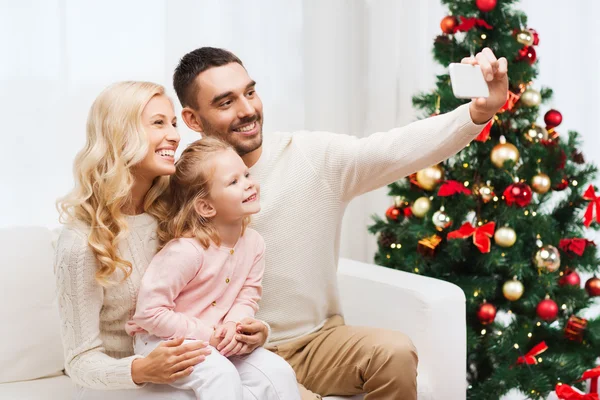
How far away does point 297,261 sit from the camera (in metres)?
2.00

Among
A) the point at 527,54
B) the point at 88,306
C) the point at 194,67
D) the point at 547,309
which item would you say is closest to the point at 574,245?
the point at 547,309

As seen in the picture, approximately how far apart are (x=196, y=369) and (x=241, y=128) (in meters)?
0.71

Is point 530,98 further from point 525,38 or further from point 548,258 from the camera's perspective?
point 548,258

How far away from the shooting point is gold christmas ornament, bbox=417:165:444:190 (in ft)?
8.43

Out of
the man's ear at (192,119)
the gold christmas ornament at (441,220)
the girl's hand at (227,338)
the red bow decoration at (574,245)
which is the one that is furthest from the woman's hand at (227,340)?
the red bow decoration at (574,245)

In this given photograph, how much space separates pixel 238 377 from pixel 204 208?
40 centimetres

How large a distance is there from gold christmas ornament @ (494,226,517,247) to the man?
2.12 ft

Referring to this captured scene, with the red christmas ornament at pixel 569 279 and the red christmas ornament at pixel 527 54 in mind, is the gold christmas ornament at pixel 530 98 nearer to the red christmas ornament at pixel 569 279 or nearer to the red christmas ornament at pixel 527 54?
the red christmas ornament at pixel 527 54

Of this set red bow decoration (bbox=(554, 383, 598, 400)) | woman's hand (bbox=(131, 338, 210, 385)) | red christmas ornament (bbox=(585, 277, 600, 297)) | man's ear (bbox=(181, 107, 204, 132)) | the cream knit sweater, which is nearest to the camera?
woman's hand (bbox=(131, 338, 210, 385))

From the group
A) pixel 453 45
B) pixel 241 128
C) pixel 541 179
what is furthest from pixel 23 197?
pixel 541 179

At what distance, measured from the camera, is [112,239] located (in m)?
1.67

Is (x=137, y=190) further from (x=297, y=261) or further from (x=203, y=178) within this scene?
(x=297, y=261)

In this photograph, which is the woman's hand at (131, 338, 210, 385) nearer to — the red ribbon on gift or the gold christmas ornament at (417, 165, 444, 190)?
the gold christmas ornament at (417, 165, 444, 190)

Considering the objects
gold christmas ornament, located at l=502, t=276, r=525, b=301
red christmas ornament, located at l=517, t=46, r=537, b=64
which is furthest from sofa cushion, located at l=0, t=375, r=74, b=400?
red christmas ornament, located at l=517, t=46, r=537, b=64
